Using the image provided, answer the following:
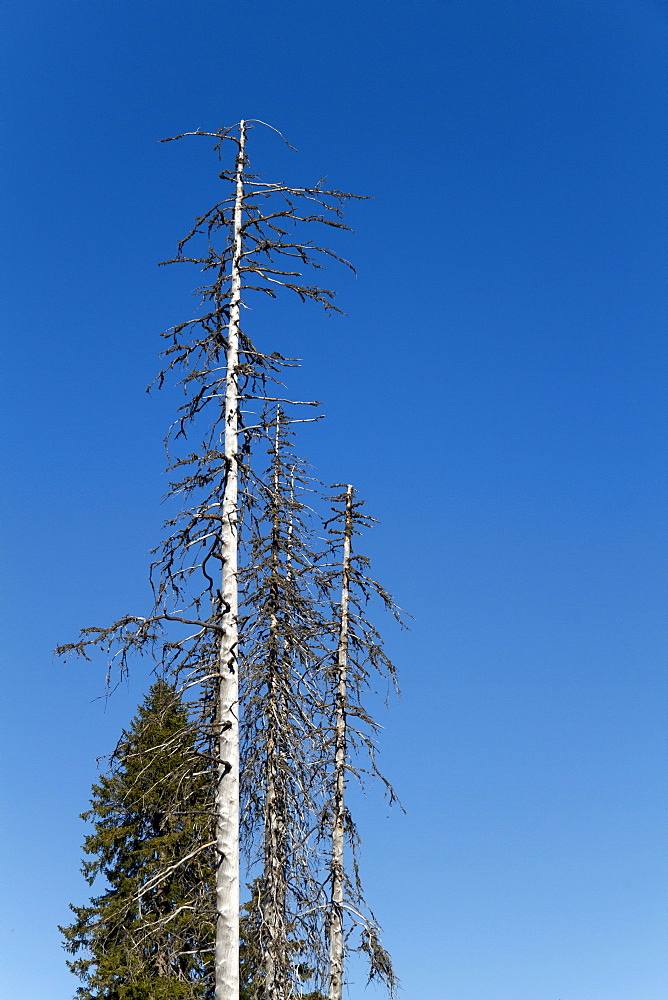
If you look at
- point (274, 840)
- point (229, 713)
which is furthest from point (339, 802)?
point (229, 713)

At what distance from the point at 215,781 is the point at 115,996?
59.1 ft

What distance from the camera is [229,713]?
439 inches

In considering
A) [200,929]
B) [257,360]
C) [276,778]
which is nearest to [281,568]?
[276,778]

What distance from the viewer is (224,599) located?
11.3 meters

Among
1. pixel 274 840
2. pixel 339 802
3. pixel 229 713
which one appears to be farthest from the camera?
pixel 339 802

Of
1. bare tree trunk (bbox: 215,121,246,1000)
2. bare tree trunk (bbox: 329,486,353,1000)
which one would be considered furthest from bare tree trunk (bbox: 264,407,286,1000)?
bare tree trunk (bbox: 215,121,246,1000)

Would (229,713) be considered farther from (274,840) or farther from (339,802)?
(339,802)

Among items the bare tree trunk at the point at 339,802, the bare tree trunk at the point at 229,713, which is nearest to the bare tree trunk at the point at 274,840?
the bare tree trunk at the point at 339,802

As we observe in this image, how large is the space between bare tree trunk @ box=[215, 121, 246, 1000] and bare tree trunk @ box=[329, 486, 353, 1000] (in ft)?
32.8

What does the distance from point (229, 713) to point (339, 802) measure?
414 inches

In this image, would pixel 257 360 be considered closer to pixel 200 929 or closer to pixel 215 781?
pixel 215 781

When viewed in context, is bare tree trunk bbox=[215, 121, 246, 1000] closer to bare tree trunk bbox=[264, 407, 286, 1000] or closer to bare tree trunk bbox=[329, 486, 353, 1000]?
bare tree trunk bbox=[264, 407, 286, 1000]

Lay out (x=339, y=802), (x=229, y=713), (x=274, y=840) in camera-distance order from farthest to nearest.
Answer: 1. (x=339, y=802)
2. (x=274, y=840)
3. (x=229, y=713)

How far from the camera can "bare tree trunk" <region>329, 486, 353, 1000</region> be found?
65.5 ft
